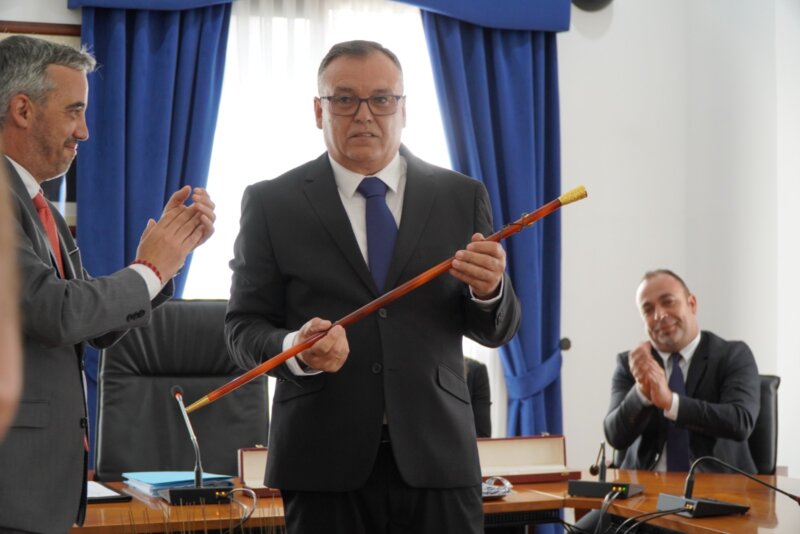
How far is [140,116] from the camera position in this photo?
178 inches

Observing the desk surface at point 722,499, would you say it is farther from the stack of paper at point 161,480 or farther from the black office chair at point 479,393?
the stack of paper at point 161,480

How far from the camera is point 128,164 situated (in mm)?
4531

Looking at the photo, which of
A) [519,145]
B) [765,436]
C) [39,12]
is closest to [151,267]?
[765,436]

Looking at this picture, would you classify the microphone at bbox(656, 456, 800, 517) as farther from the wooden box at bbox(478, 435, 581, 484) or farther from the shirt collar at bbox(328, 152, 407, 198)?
the shirt collar at bbox(328, 152, 407, 198)

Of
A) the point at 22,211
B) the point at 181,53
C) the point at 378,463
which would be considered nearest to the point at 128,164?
the point at 181,53

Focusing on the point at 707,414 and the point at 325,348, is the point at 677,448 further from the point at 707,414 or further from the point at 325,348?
the point at 325,348

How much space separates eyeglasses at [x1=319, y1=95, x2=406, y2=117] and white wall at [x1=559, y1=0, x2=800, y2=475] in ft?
11.4

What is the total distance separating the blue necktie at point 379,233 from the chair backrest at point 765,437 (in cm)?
229

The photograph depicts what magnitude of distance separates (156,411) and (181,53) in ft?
6.14

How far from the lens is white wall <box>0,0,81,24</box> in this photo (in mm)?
4488

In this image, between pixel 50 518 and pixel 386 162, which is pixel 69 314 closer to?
pixel 50 518

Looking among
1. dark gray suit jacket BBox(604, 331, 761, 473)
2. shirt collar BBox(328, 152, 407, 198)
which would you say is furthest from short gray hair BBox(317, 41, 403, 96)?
dark gray suit jacket BBox(604, 331, 761, 473)

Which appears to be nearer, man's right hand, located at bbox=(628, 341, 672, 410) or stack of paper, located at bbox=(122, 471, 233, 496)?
stack of paper, located at bbox=(122, 471, 233, 496)

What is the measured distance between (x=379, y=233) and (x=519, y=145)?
3286mm
